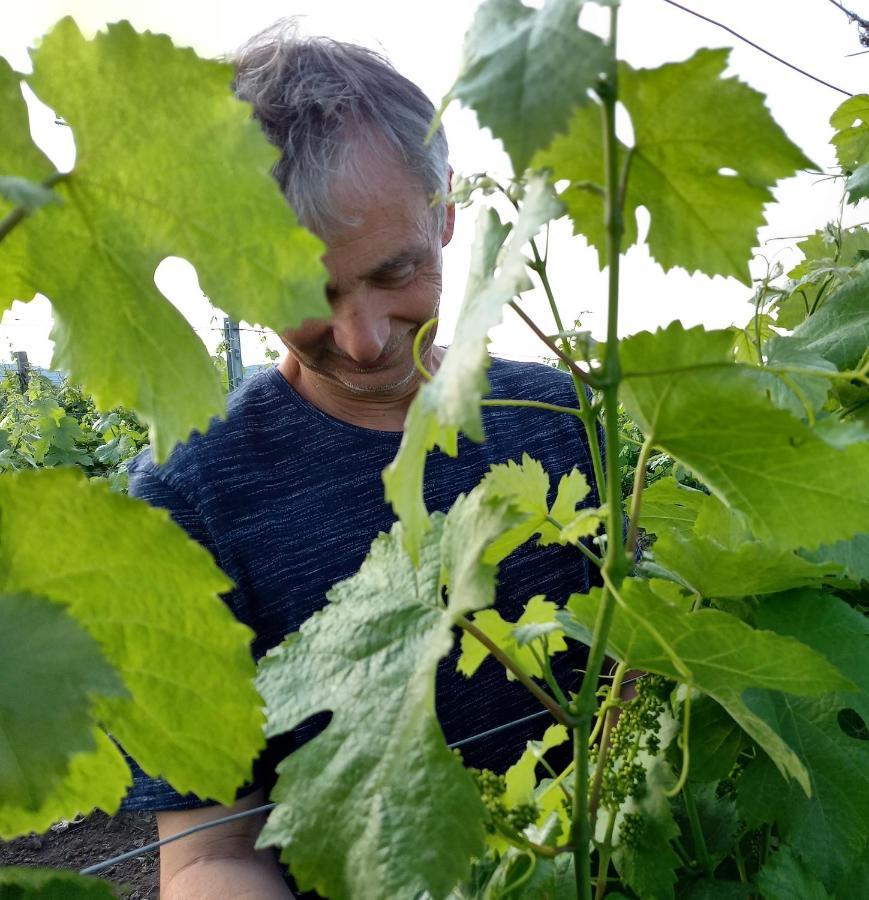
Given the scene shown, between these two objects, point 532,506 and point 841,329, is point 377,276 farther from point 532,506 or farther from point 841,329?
point 532,506

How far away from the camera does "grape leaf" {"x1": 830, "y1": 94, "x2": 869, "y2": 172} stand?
115 cm

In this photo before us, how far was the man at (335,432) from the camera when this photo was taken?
145 cm

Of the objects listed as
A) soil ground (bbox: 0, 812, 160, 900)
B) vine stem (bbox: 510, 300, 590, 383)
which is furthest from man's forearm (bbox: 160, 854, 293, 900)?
soil ground (bbox: 0, 812, 160, 900)

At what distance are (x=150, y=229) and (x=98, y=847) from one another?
4.25m

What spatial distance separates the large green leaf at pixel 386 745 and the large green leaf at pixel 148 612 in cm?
6

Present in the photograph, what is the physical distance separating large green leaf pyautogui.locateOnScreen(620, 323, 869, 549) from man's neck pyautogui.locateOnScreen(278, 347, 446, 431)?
4.30ft

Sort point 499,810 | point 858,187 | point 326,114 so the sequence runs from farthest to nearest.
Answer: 1. point 326,114
2. point 858,187
3. point 499,810

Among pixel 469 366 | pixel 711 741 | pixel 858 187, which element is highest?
pixel 858 187

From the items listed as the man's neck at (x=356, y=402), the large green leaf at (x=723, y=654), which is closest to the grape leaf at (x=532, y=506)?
the large green leaf at (x=723, y=654)

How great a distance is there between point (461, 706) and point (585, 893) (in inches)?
46.2

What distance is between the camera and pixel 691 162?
0.45 m

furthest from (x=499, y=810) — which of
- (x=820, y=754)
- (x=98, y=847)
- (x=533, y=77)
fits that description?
(x=98, y=847)

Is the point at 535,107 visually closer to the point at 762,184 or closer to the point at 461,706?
the point at 762,184

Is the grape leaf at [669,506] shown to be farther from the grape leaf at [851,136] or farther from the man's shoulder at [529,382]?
the man's shoulder at [529,382]
